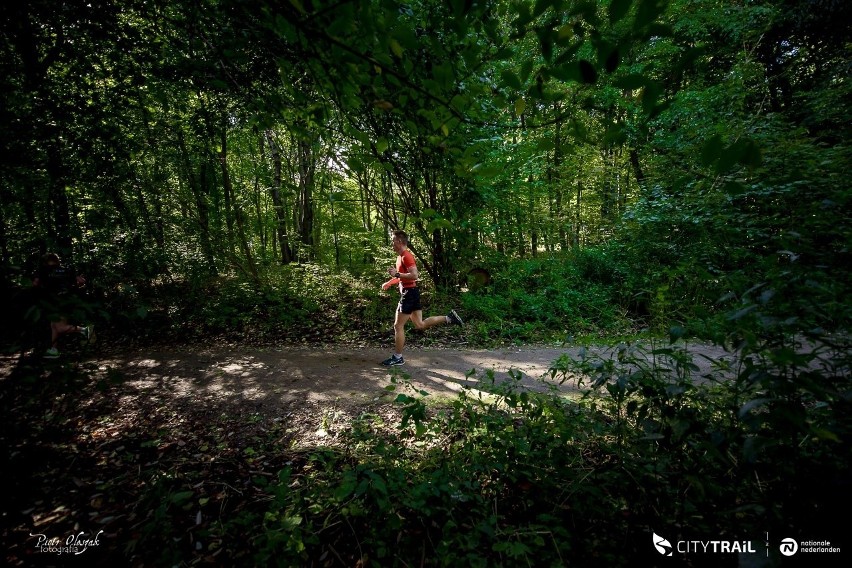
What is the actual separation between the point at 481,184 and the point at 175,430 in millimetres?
7207

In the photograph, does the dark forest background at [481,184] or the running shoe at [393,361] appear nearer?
the dark forest background at [481,184]

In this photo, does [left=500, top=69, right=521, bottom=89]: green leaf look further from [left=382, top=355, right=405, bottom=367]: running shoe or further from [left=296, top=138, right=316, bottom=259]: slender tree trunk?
[left=296, top=138, right=316, bottom=259]: slender tree trunk

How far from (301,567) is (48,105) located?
557 centimetres

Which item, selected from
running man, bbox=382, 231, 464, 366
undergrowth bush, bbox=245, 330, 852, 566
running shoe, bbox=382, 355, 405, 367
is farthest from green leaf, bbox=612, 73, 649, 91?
running shoe, bbox=382, 355, 405, 367

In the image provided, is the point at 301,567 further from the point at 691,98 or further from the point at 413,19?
the point at 691,98

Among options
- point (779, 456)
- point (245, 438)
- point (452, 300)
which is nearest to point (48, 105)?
point (245, 438)

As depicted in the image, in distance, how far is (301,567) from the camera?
6.79ft

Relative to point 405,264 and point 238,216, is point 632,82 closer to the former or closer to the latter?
point 405,264

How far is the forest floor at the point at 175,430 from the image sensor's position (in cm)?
223

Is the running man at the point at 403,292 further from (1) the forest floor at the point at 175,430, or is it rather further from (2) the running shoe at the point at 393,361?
(1) the forest floor at the point at 175,430

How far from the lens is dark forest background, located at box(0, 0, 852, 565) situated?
1611 millimetres

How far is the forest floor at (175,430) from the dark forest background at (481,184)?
2.18 ft

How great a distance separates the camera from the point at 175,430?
3.91 metres

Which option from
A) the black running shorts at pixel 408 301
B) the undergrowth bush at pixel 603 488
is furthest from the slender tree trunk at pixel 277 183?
the undergrowth bush at pixel 603 488
